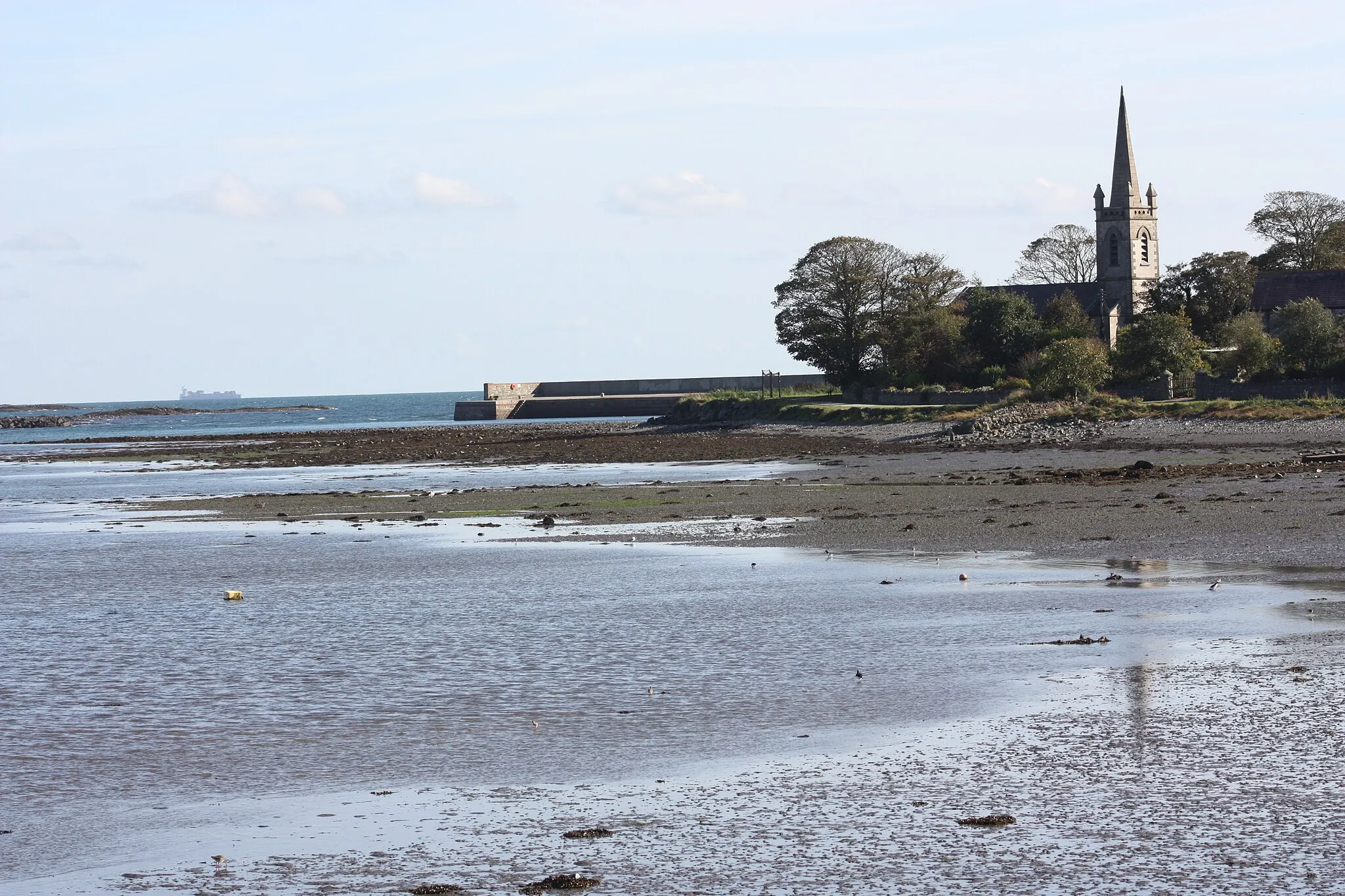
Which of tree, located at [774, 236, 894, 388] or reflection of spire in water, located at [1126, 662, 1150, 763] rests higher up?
tree, located at [774, 236, 894, 388]

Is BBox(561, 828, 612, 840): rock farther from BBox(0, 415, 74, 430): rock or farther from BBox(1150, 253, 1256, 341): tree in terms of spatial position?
BBox(0, 415, 74, 430): rock

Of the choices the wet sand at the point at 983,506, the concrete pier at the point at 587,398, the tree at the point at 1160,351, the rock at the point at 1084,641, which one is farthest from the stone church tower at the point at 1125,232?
the rock at the point at 1084,641

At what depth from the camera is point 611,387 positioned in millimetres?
159500

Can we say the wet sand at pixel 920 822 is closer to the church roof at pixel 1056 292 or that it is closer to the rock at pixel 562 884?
the rock at pixel 562 884

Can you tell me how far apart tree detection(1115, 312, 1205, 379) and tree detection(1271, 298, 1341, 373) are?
439 cm

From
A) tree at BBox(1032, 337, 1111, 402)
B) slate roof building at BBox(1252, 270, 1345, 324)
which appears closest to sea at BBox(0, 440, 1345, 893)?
tree at BBox(1032, 337, 1111, 402)

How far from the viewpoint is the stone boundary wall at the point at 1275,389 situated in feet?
206

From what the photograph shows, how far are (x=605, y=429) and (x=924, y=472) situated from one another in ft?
189

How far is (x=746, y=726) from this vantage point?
Result: 40.3 feet

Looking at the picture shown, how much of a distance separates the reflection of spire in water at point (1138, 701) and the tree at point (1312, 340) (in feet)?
189

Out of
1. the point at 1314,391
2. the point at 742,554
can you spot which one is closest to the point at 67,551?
the point at 742,554

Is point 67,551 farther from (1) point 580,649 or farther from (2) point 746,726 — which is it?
(2) point 746,726

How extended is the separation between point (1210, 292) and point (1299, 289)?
7840mm

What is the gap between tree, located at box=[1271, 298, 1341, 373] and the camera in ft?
217
